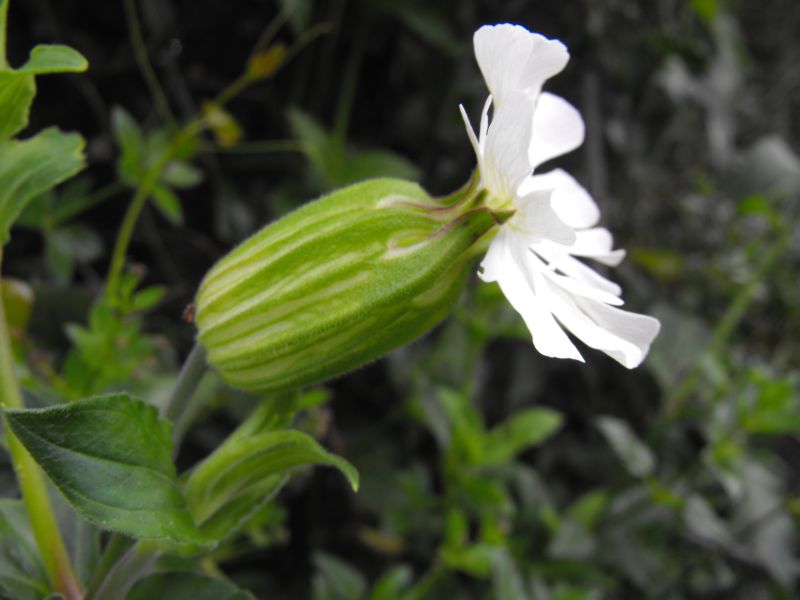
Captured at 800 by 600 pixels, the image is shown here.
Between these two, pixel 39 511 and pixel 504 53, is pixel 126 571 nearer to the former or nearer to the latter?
pixel 39 511

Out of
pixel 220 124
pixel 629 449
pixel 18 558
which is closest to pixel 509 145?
pixel 18 558

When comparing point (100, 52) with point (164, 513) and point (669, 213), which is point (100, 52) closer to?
point (164, 513)

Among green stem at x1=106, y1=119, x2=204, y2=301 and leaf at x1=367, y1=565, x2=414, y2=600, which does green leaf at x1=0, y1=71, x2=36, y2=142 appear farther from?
leaf at x1=367, y1=565, x2=414, y2=600

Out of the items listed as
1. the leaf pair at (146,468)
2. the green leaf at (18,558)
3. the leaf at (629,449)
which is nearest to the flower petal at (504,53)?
the leaf pair at (146,468)

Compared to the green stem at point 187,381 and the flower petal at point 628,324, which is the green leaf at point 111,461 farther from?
the flower petal at point 628,324

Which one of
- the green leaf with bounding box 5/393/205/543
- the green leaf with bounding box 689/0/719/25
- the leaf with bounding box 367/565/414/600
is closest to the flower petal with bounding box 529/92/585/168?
the green leaf with bounding box 5/393/205/543
